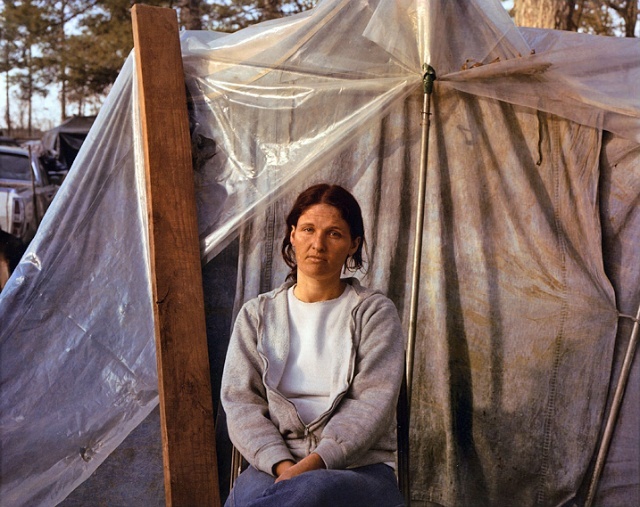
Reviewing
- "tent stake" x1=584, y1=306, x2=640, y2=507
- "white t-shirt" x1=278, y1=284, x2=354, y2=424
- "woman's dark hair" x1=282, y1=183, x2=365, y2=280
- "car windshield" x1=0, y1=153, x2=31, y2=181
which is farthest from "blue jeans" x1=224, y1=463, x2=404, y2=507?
"car windshield" x1=0, y1=153, x2=31, y2=181

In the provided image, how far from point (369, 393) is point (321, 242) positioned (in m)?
0.61

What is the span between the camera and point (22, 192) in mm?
10484

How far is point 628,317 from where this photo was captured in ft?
11.9

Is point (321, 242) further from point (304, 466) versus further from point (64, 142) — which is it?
point (64, 142)

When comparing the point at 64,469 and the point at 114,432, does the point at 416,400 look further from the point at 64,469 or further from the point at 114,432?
the point at 64,469

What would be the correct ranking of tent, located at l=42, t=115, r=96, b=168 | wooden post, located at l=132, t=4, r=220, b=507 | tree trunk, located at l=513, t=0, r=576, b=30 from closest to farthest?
wooden post, located at l=132, t=4, r=220, b=507 < tree trunk, located at l=513, t=0, r=576, b=30 < tent, located at l=42, t=115, r=96, b=168

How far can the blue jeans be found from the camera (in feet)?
8.21

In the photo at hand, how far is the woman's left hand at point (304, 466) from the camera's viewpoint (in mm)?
2609

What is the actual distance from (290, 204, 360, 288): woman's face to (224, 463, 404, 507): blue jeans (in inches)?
30.0

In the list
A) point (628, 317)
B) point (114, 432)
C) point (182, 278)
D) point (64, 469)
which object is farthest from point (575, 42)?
point (64, 469)

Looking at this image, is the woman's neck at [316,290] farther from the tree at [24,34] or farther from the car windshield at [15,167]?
the tree at [24,34]

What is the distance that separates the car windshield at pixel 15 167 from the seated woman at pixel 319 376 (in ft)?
28.8

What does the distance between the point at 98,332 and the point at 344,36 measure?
1.82 metres

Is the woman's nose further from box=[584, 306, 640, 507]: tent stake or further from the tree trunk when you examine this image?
the tree trunk
